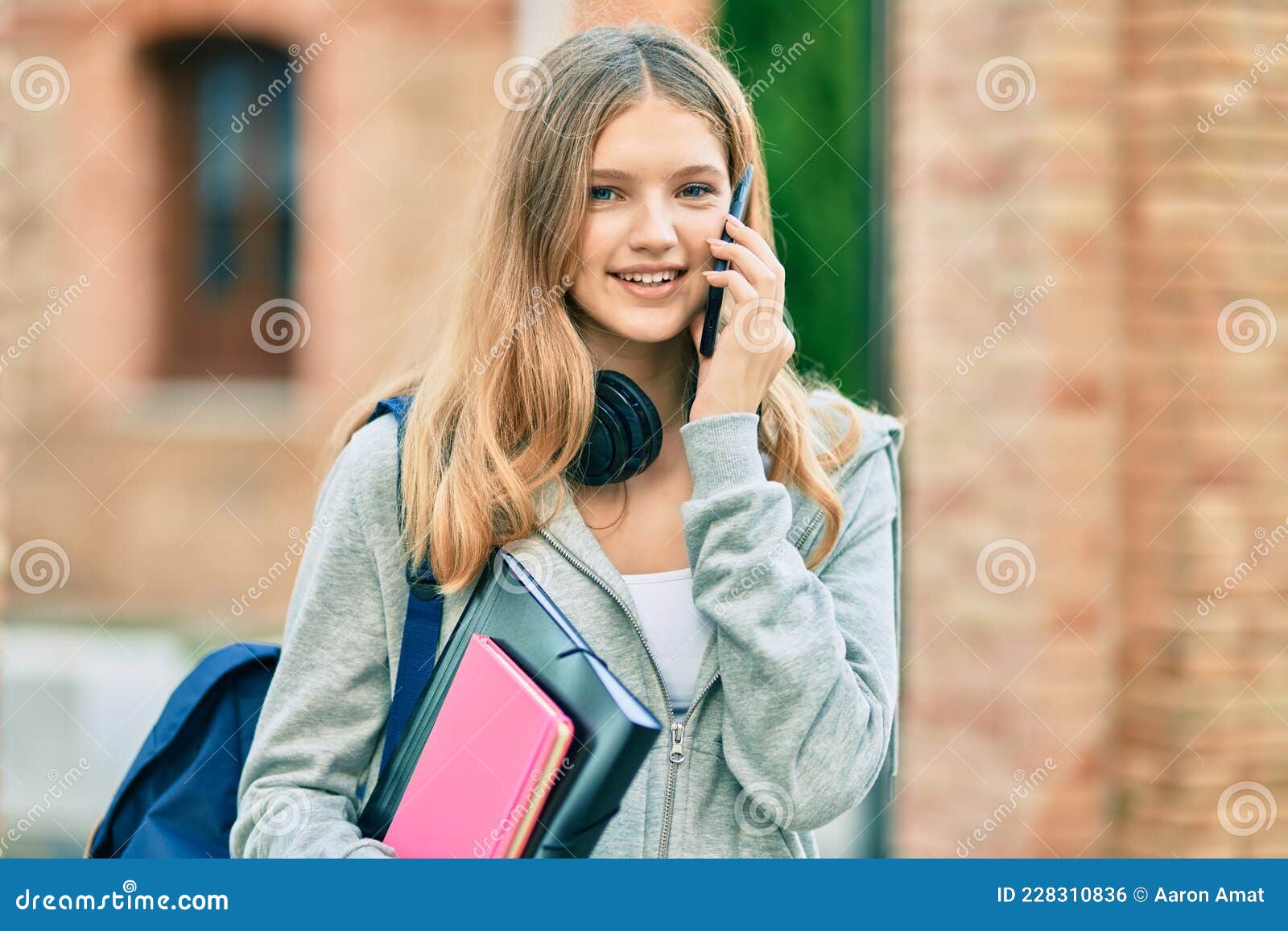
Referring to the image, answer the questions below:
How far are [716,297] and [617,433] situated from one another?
0.25 m

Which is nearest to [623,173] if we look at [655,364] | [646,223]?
[646,223]

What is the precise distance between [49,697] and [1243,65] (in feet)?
17.9

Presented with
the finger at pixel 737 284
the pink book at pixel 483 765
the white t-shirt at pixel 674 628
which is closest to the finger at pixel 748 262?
the finger at pixel 737 284

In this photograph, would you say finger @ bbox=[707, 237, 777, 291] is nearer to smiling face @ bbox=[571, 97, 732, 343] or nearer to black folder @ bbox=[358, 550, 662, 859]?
smiling face @ bbox=[571, 97, 732, 343]

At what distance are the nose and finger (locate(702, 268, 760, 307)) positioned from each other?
3.0 inches

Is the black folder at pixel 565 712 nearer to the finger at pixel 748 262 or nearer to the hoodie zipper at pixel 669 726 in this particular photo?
the hoodie zipper at pixel 669 726

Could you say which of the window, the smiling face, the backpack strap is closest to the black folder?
the backpack strap

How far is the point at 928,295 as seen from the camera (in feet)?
12.6

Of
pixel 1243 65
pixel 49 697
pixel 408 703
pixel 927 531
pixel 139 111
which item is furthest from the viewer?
pixel 139 111

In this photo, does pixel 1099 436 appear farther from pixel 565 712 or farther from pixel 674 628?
pixel 565 712

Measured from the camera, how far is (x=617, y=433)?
1.86 metres

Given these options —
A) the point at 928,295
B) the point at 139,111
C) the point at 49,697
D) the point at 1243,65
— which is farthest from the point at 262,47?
the point at 1243,65

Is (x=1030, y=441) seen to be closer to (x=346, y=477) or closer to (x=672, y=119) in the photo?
(x=672, y=119)

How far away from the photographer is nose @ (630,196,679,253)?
1.81 metres
